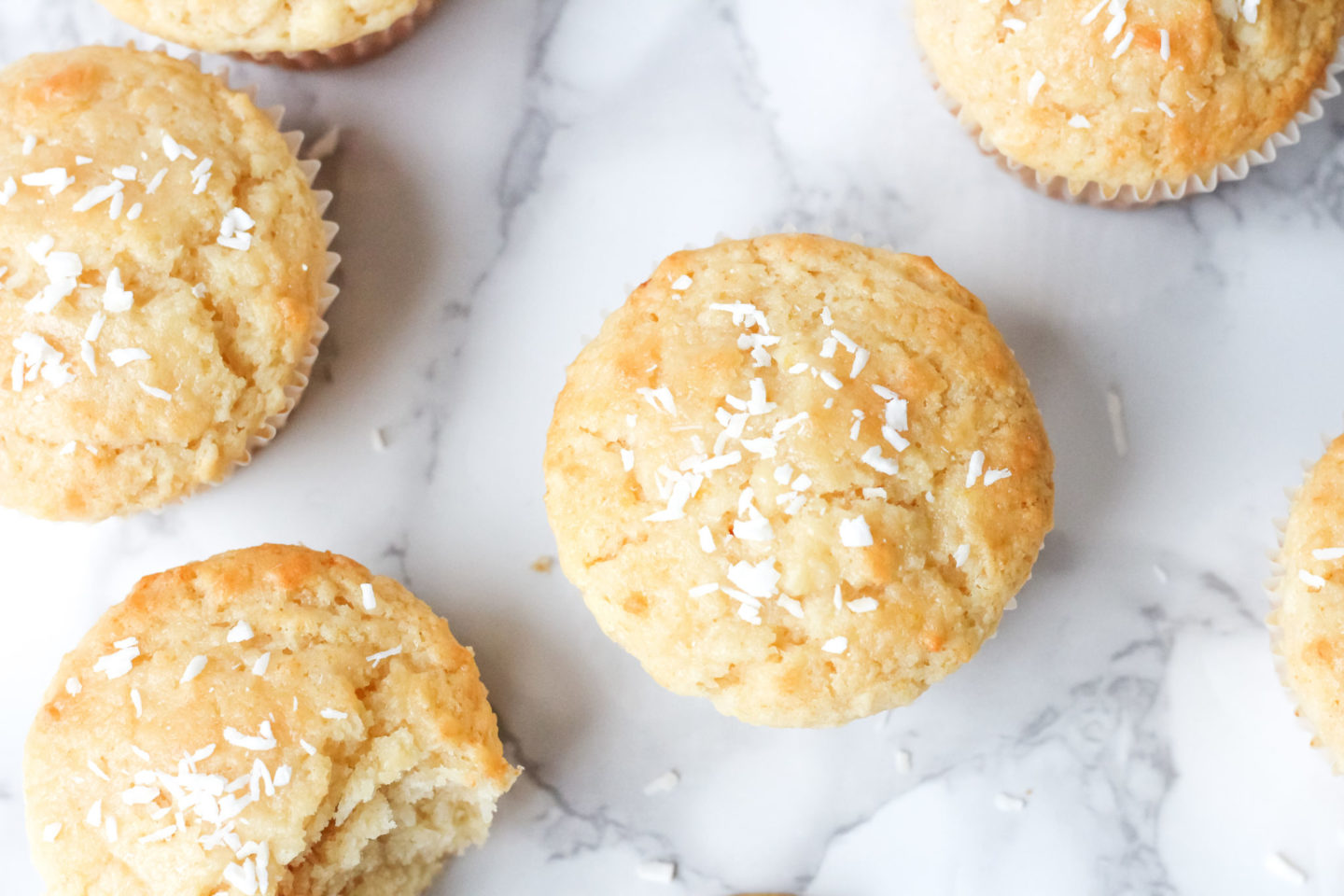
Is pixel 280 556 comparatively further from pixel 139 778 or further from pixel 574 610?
pixel 574 610

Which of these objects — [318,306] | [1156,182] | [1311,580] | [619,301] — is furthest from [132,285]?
[1311,580]

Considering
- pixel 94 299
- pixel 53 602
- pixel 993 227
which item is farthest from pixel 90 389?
pixel 993 227

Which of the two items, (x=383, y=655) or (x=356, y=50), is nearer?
(x=383, y=655)

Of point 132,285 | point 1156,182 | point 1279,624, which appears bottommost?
point 1279,624

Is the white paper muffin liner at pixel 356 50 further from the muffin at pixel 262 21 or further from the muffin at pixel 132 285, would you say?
the muffin at pixel 132 285

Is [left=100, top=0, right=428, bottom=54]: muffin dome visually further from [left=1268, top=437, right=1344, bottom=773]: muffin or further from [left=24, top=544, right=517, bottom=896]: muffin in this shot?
[left=1268, top=437, right=1344, bottom=773]: muffin

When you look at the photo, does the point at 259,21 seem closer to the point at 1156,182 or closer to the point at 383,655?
the point at 383,655

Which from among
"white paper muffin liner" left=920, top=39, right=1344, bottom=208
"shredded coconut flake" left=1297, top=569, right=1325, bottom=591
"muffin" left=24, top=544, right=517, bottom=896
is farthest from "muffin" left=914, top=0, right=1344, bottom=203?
"muffin" left=24, top=544, right=517, bottom=896
